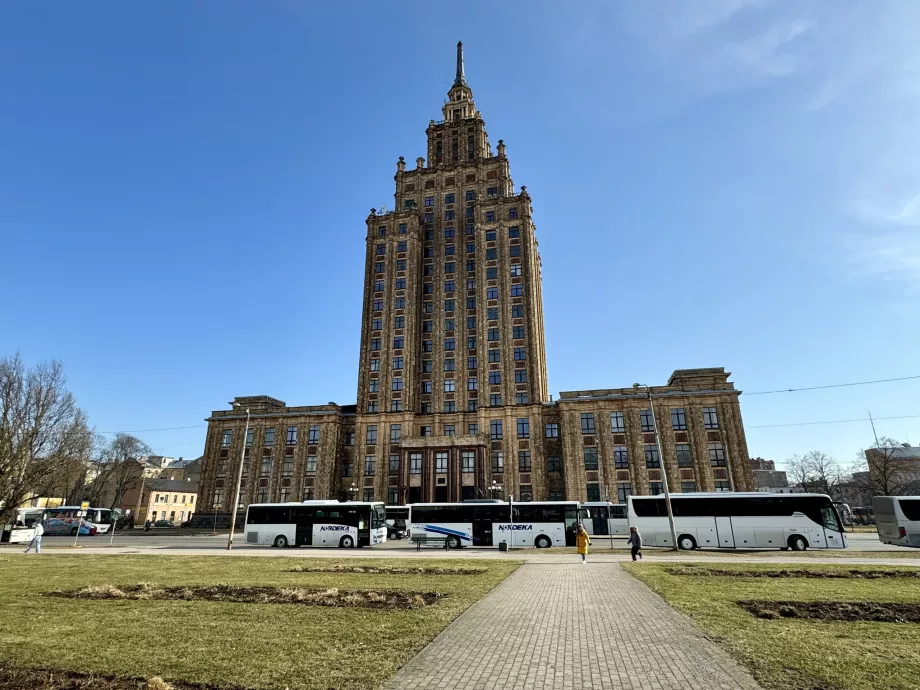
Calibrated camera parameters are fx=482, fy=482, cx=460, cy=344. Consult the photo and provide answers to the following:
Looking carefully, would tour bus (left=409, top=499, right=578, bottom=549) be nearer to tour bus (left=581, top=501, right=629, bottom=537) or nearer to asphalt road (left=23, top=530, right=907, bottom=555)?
asphalt road (left=23, top=530, right=907, bottom=555)

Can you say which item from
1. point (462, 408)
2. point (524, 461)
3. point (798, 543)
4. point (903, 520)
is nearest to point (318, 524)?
point (798, 543)

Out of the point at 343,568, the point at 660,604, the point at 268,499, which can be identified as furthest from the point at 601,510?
the point at 268,499

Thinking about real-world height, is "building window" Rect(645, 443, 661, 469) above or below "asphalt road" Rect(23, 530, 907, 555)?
above

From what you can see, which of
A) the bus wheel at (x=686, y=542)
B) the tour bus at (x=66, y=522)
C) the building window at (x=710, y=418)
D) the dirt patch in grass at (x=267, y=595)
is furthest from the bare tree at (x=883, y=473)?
the tour bus at (x=66, y=522)

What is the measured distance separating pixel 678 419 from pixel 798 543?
3577cm

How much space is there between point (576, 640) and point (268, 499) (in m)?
74.2

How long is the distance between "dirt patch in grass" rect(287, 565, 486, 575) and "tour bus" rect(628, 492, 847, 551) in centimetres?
1845

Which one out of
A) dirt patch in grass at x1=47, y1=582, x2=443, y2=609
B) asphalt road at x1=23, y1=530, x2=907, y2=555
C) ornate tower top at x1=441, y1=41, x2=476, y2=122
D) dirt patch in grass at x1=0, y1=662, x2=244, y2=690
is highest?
ornate tower top at x1=441, y1=41, x2=476, y2=122

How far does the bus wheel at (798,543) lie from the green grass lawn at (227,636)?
84.6 ft

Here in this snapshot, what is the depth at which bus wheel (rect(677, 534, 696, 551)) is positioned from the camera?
3375 centimetres

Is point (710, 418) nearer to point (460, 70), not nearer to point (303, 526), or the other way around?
point (303, 526)

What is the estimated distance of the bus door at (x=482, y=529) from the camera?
125ft

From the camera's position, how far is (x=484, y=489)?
67.8 m

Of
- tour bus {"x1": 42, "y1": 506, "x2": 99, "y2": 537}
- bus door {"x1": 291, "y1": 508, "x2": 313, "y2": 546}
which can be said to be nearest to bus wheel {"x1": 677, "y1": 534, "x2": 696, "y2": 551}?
bus door {"x1": 291, "y1": 508, "x2": 313, "y2": 546}
